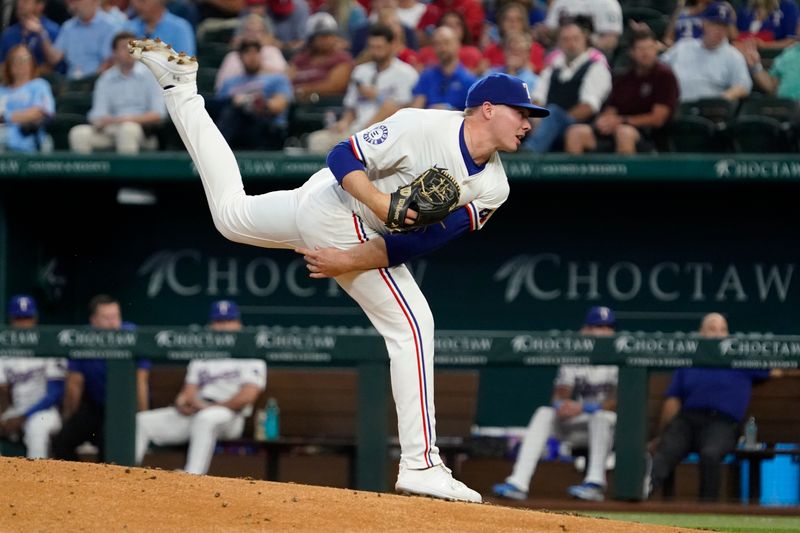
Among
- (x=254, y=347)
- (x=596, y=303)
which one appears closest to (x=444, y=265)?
(x=596, y=303)

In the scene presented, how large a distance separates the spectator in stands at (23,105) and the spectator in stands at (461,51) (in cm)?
287

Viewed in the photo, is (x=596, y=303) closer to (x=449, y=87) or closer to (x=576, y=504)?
(x=449, y=87)

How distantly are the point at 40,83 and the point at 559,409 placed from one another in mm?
5013

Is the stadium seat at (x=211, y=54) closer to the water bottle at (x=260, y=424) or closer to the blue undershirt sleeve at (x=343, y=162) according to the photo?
the water bottle at (x=260, y=424)

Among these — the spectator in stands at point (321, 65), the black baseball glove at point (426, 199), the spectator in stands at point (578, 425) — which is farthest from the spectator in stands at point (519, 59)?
the black baseball glove at point (426, 199)

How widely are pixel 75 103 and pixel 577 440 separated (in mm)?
5079

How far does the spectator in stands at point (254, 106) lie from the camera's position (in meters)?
9.99

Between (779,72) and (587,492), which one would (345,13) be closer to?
(779,72)

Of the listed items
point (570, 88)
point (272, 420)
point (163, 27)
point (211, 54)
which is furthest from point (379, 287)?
point (211, 54)

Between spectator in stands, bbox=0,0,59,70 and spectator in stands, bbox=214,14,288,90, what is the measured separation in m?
1.78

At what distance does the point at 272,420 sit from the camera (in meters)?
8.07

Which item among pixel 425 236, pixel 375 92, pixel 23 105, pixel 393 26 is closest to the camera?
pixel 425 236

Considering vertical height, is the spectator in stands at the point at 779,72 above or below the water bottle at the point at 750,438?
above

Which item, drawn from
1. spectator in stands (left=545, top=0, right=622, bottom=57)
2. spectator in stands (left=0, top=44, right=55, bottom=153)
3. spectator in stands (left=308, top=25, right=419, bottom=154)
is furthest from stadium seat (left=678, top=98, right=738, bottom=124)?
spectator in stands (left=0, top=44, right=55, bottom=153)
